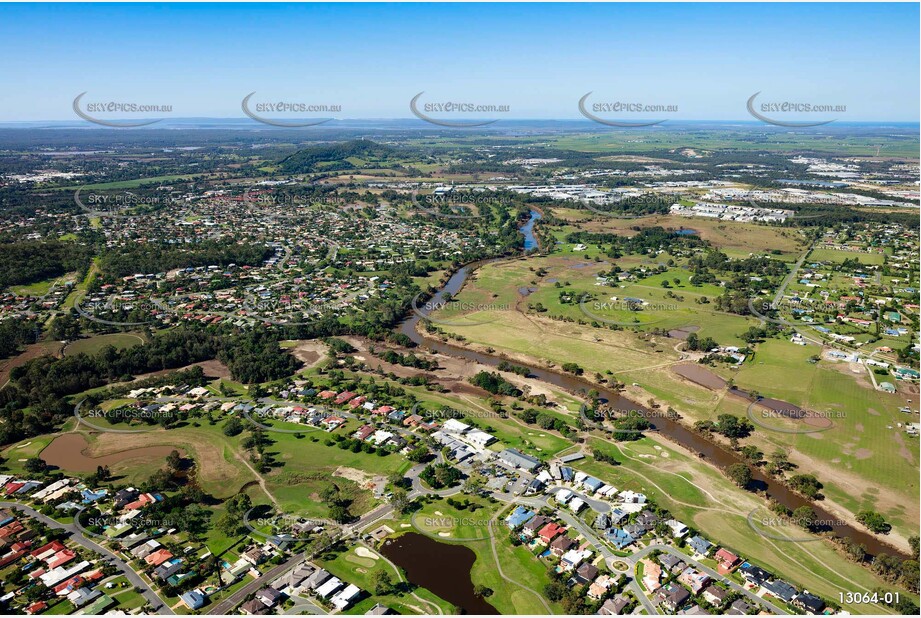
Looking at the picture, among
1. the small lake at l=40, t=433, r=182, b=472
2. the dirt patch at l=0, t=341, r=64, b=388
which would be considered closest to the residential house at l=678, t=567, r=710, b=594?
the small lake at l=40, t=433, r=182, b=472

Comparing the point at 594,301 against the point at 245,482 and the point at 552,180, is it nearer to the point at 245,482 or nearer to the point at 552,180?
the point at 245,482

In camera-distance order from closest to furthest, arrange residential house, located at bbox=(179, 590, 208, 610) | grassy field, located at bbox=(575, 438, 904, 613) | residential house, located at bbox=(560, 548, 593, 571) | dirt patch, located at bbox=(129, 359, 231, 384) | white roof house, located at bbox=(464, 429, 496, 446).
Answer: residential house, located at bbox=(179, 590, 208, 610), grassy field, located at bbox=(575, 438, 904, 613), residential house, located at bbox=(560, 548, 593, 571), white roof house, located at bbox=(464, 429, 496, 446), dirt patch, located at bbox=(129, 359, 231, 384)

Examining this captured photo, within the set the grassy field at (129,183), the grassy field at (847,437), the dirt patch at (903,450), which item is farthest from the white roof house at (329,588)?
the grassy field at (129,183)

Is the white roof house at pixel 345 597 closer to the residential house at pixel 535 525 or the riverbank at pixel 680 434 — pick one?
the residential house at pixel 535 525

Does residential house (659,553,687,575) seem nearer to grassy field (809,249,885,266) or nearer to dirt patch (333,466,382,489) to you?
dirt patch (333,466,382,489)

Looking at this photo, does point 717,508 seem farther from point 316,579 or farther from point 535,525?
point 316,579

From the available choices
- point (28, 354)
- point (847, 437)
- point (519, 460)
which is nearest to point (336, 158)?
point (28, 354)
